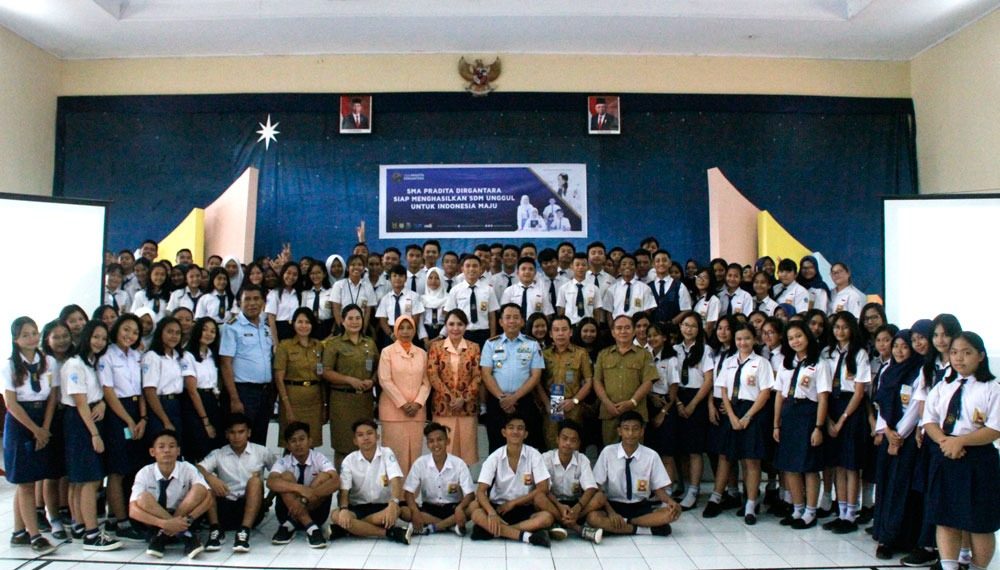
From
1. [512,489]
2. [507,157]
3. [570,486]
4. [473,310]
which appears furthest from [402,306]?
[507,157]

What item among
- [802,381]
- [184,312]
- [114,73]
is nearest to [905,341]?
[802,381]

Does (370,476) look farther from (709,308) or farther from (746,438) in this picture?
(709,308)

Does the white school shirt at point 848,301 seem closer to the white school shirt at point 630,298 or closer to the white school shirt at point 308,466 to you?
the white school shirt at point 630,298

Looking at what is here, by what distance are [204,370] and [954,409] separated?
462 centimetres

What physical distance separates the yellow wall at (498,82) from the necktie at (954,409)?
21.5ft

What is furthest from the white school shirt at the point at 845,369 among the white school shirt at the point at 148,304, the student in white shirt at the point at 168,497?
the white school shirt at the point at 148,304

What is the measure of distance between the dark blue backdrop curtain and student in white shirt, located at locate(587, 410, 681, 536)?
4.89m

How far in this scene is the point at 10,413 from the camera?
418cm

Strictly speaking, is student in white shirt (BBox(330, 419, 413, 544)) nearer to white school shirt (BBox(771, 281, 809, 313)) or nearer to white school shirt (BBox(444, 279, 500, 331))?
white school shirt (BBox(444, 279, 500, 331))

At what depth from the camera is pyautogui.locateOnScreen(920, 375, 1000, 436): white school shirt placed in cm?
367

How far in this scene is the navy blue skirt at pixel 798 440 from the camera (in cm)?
475

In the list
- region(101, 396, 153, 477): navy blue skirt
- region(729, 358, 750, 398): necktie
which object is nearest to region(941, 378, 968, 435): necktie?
region(729, 358, 750, 398): necktie

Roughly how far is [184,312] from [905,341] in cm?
475

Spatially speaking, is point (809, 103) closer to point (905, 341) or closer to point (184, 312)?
point (905, 341)
